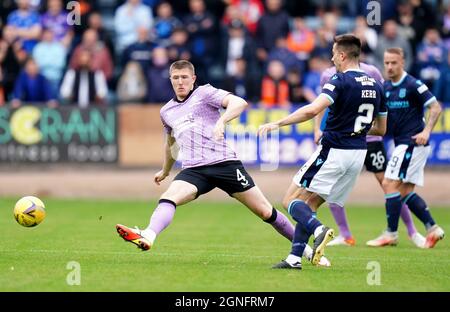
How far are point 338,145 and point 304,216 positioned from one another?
85 centimetres

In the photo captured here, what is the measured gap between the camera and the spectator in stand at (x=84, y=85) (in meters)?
21.2

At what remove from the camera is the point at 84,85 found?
2127 cm

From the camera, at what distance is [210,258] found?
35.4 feet

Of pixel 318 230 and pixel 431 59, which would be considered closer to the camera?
pixel 318 230

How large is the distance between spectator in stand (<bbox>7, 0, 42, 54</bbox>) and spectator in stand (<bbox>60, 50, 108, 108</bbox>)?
169cm

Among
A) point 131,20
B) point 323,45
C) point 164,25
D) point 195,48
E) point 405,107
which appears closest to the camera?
point 405,107

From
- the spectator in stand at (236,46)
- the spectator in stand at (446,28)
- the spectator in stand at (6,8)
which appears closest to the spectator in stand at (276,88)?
the spectator in stand at (236,46)

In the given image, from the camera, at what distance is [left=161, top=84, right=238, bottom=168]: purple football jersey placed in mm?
10211

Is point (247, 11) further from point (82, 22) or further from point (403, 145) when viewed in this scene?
point (403, 145)

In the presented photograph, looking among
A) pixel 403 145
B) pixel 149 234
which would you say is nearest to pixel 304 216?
pixel 149 234

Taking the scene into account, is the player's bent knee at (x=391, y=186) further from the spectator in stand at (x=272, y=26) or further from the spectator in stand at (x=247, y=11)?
the spectator in stand at (x=247, y=11)

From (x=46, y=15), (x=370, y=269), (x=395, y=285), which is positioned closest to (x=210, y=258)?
(x=370, y=269)

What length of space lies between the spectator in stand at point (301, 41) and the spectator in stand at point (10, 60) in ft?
19.8

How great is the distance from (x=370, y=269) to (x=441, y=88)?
39.8 feet
